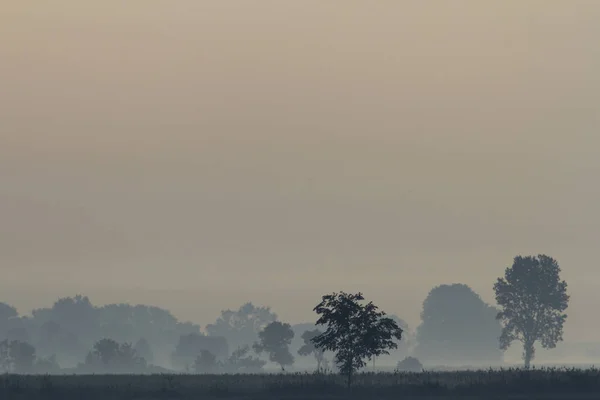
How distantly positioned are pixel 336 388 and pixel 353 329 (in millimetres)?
4362

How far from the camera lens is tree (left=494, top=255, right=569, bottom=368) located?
170625 millimetres

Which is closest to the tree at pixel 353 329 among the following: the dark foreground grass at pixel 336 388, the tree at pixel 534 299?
the dark foreground grass at pixel 336 388

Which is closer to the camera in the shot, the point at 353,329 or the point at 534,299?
the point at 353,329

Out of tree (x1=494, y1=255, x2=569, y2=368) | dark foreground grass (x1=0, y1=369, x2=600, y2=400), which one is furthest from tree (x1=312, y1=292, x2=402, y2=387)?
tree (x1=494, y1=255, x2=569, y2=368)

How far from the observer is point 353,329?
7806 centimetres

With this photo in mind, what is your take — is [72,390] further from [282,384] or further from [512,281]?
[512,281]

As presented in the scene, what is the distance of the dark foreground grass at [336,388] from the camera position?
246 feet

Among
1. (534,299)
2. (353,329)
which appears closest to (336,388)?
(353,329)

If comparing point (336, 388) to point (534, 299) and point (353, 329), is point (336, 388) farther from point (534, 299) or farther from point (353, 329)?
point (534, 299)

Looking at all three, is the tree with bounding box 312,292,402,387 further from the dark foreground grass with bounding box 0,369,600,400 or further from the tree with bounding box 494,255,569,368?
the tree with bounding box 494,255,569,368

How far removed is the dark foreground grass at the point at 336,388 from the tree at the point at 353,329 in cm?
239

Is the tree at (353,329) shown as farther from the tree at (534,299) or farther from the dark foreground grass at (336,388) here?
the tree at (534,299)

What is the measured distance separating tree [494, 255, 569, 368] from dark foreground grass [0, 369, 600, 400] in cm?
9036

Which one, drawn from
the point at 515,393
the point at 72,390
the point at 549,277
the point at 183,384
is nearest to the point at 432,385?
the point at 515,393
